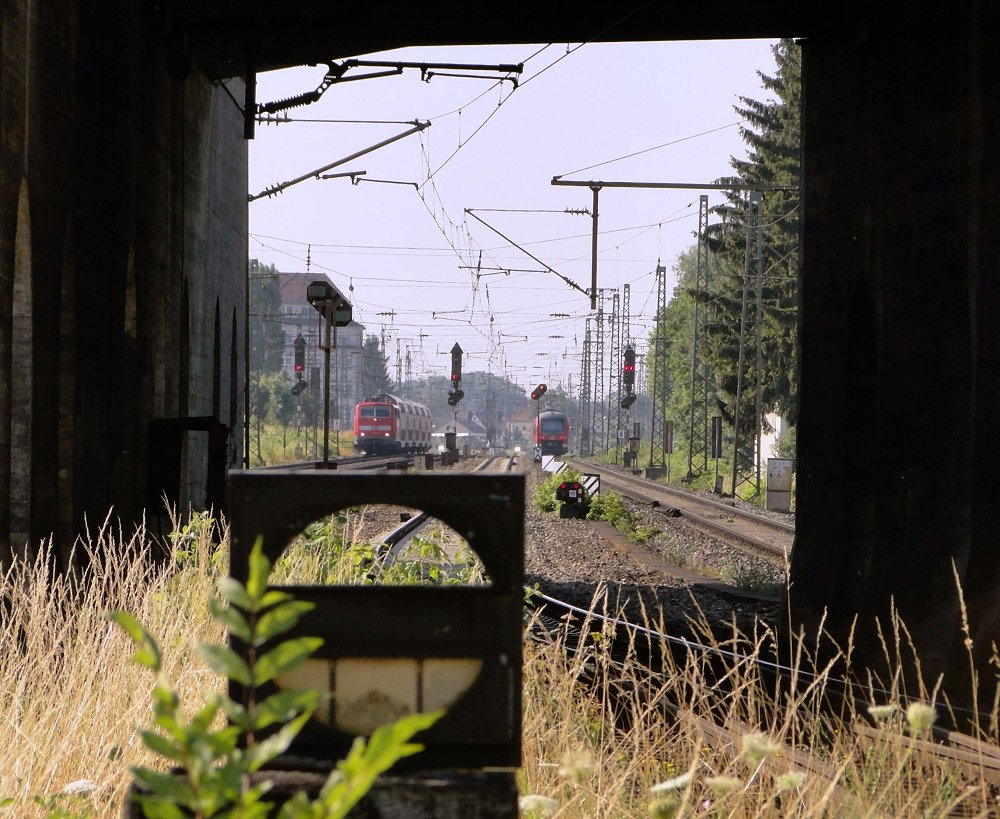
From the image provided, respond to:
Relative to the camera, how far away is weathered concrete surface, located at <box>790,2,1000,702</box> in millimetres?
8383

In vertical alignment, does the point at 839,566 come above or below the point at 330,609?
below

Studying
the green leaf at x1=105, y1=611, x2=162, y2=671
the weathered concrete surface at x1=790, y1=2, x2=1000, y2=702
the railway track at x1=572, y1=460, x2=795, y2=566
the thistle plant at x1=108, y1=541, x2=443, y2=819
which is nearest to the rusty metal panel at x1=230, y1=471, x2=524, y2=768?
the thistle plant at x1=108, y1=541, x2=443, y2=819

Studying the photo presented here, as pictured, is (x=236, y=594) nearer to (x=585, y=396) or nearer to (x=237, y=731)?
(x=237, y=731)

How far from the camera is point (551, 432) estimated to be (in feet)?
227

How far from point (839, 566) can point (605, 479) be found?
→ 3840 centimetres

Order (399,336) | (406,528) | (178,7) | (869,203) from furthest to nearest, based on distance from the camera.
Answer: (399,336), (406,528), (178,7), (869,203)

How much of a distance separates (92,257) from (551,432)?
6002cm

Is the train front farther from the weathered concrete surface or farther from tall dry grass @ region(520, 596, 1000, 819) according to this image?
tall dry grass @ region(520, 596, 1000, 819)

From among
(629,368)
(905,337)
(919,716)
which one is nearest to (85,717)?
(919,716)

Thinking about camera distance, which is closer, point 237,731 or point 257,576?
point 257,576

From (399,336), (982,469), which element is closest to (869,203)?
(982,469)

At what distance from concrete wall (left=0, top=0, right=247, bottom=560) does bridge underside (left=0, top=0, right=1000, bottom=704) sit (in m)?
0.03

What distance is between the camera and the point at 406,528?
20.3 metres

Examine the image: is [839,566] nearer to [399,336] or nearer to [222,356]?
[222,356]
